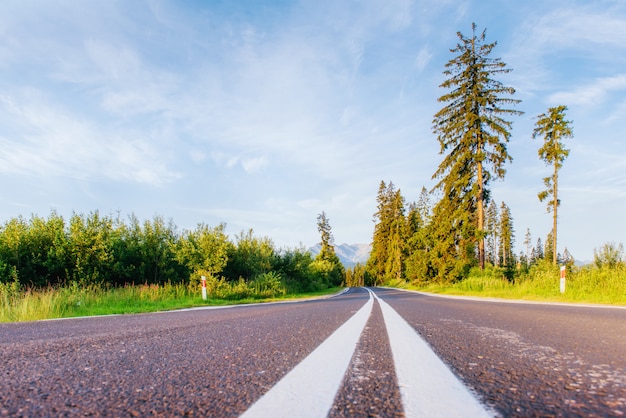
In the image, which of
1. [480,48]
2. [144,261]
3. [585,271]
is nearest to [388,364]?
[585,271]

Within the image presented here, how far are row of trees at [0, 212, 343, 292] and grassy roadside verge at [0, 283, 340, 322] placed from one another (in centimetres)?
268

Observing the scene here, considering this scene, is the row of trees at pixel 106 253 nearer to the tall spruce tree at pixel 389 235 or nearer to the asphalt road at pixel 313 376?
the asphalt road at pixel 313 376

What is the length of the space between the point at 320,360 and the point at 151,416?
0.99 m

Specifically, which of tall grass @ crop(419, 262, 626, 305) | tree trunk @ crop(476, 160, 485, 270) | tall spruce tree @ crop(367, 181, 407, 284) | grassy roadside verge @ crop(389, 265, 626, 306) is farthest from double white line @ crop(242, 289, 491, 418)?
tall spruce tree @ crop(367, 181, 407, 284)

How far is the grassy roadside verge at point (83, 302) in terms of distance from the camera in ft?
25.4

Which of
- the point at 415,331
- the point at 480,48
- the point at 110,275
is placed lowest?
the point at 110,275

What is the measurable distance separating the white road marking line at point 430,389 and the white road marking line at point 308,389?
0.88 ft

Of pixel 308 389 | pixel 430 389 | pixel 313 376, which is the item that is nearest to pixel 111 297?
pixel 313 376

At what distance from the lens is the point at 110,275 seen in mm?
17594

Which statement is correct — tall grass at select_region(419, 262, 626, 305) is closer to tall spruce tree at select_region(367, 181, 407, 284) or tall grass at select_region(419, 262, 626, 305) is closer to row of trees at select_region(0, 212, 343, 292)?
row of trees at select_region(0, 212, 343, 292)

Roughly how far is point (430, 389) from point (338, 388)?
35 centimetres

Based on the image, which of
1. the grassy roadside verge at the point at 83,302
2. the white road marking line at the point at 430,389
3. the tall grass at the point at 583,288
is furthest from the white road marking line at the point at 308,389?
the tall grass at the point at 583,288

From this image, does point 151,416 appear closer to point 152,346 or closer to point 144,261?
point 152,346

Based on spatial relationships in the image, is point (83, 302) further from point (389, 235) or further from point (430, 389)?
point (389, 235)
